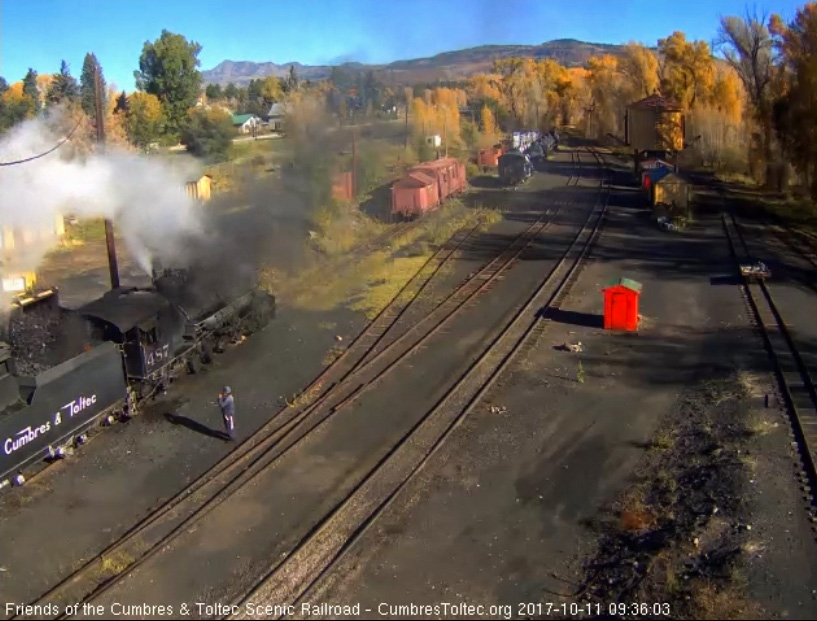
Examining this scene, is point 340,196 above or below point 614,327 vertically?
above

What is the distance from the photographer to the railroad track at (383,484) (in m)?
9.16

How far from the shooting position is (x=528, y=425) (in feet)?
45.3

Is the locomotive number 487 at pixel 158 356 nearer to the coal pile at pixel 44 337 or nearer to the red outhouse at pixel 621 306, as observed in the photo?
the coal pile at pixel 44 337

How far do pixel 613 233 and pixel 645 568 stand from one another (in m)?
25.7

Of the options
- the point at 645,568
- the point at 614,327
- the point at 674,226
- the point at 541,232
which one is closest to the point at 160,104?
the point at 541,232

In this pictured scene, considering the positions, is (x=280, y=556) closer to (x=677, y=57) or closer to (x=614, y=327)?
(x=614, y=327)

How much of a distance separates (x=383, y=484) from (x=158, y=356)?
6025 millimetres

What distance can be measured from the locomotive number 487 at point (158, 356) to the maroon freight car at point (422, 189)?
2192 cm

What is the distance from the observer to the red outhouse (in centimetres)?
1911

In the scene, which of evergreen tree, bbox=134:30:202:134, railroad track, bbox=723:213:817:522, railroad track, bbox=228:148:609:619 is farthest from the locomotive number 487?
evergreen tree, bbox=134:30:202:134

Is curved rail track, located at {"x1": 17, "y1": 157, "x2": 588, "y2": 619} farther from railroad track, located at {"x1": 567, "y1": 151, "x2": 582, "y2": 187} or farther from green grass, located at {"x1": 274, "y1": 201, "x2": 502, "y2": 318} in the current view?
railroad track, located at {"x1": 567, "y1": 151, "x2": 582, "y2": 187}

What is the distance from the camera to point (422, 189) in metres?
36.6

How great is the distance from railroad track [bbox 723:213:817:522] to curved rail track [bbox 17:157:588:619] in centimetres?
790

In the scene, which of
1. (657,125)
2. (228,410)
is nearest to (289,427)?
(228,410)
